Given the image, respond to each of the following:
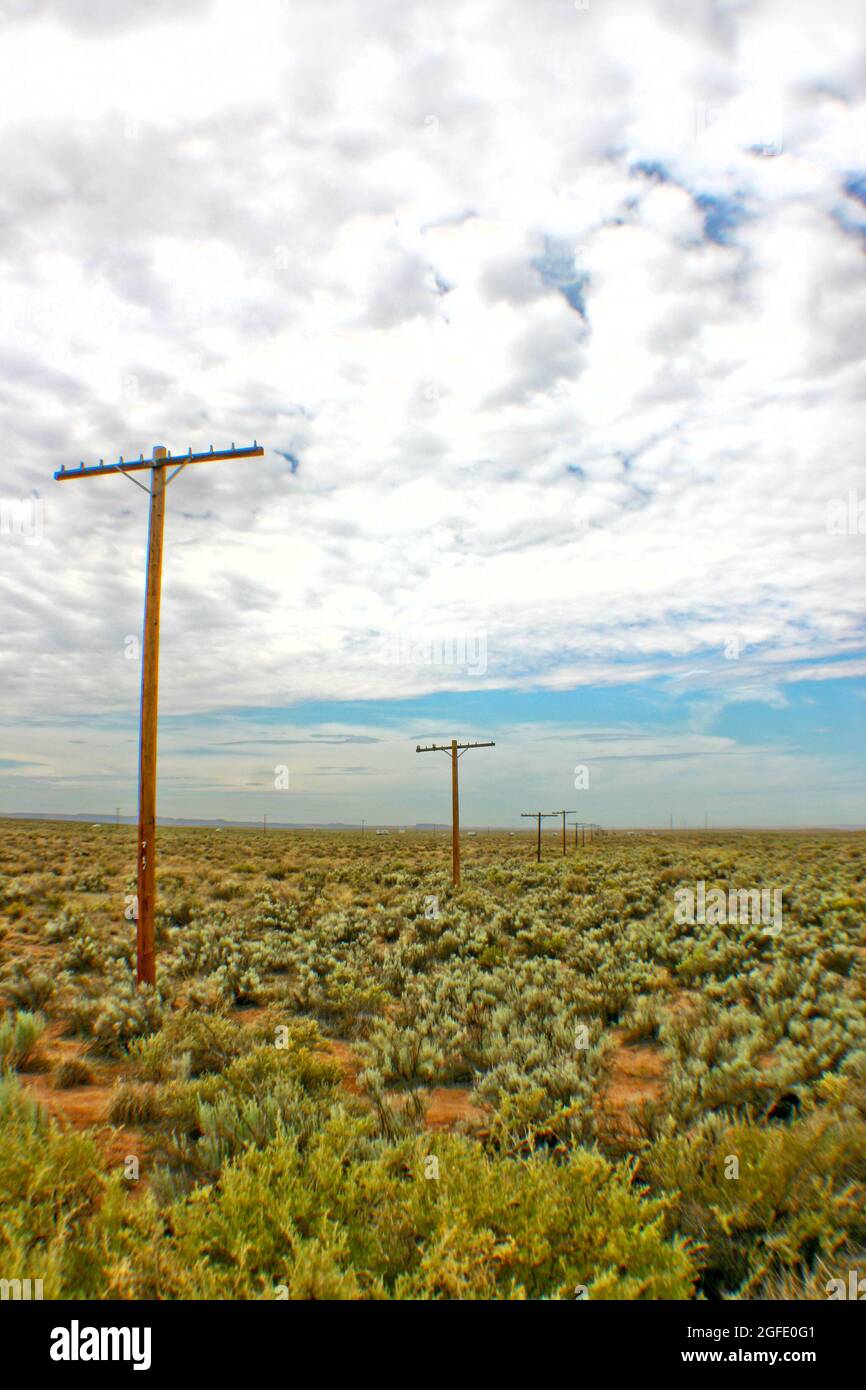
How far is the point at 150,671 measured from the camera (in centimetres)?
1153

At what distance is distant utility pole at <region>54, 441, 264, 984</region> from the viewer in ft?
35.2

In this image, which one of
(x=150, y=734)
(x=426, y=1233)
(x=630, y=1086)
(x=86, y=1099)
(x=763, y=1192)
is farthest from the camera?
(x=150, y=734)

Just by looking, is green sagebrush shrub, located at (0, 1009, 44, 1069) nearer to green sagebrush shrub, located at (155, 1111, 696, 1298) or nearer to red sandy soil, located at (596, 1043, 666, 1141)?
green sagebrush shrub, located at (155, 1111, 696, 1298)

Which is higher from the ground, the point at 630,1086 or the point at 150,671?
the point at 150,671

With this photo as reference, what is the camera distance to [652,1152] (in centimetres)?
557

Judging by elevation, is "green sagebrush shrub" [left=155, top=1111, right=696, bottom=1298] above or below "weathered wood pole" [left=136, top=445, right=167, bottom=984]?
below

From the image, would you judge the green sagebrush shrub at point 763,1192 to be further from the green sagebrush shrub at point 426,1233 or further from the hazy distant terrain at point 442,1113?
the green sagebrush shrub at point 426,1233

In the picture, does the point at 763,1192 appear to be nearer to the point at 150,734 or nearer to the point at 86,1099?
the point at 86,1099

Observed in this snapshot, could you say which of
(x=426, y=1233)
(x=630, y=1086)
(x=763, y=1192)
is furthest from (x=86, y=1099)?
(x=763, y=1192)

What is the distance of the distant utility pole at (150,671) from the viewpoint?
423 inches

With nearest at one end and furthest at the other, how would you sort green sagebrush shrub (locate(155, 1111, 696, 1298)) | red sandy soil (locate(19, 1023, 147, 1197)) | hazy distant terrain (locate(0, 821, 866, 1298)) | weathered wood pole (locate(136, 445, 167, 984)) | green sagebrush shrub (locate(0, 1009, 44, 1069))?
1. green sagebrush shrub (locate(155, 1111, 696, 1298))
2. hazy distant terrain (locate(0, 821, 866, 1298))
3. red sandy soil (locate(19, 1023, 147, 1197))
4. green sagebrush shrub (locate(0, 1009, 44, 1069))
5. weathered wood pole (locate(136, 445, 167, 984))

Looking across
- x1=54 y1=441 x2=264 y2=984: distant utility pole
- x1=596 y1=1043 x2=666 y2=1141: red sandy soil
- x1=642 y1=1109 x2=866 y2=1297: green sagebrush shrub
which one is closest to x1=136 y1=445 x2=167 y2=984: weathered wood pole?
x1=54 y1=441 x2=264 y2=984: distant utility pole
